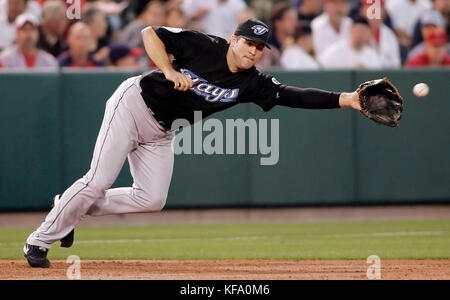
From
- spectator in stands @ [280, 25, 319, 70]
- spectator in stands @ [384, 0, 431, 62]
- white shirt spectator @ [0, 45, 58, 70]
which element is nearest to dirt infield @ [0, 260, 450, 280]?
white shirt spectator @ [0, 45, 58, 70]

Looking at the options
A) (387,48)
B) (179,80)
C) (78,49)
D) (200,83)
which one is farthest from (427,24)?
(179,80)

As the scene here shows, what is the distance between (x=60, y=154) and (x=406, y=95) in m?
3.97

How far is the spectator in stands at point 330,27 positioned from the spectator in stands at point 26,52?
11.2 ft

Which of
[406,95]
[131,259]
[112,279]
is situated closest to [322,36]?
[406,95]

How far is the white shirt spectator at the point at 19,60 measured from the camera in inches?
404

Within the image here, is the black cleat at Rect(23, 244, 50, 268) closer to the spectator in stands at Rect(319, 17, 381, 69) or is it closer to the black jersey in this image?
the black jersey

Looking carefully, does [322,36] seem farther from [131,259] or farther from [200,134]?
[131,259]

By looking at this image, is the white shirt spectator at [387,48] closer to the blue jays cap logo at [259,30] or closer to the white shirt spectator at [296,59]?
the white shirt spectator at [296,59]

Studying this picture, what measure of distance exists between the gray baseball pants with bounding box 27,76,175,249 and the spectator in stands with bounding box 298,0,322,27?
602cm

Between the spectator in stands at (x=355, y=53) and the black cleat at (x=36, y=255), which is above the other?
the spectator in stands at (x=355, y=53)

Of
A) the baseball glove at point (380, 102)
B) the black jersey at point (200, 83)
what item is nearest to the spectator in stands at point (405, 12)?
the baseball glove at point (380, 102)

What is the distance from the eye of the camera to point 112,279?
587 centimetres

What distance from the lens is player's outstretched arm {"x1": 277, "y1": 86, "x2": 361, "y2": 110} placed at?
5992 mm

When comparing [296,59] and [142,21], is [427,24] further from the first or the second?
[142,21]
